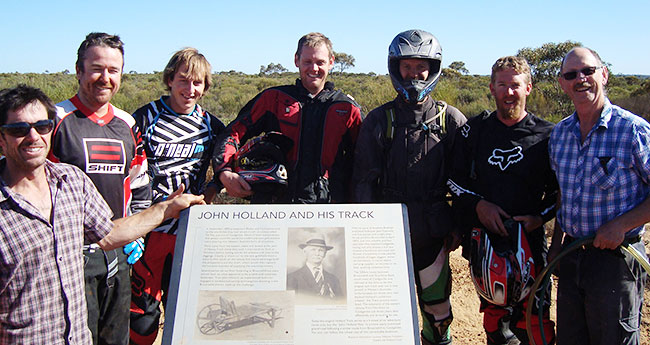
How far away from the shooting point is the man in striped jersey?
4.05 meters

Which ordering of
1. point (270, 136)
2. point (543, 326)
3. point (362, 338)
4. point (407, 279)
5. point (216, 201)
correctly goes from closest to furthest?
point (362, 338), point (407, 279), point (543, 326), point (270, 136), point (216, 201)

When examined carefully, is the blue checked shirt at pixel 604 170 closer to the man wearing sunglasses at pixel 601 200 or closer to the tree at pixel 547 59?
the man wearing sunglasses at pixel 601 200

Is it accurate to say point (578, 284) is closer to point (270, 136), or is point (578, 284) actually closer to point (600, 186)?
point (600, 186)

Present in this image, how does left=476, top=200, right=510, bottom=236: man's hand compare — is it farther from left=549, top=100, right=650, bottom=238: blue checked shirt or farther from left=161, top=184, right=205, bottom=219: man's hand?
left=161, top=184, right=205, bottom=219: man's hand

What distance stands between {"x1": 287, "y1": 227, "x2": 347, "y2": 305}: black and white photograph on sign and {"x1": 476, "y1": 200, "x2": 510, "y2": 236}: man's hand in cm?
148

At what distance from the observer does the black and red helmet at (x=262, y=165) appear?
13.2ft

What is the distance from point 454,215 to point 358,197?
85 centimetres

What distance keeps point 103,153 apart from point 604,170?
3.59 m

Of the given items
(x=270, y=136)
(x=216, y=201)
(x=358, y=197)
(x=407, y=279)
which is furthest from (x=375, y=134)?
(x=216, y=201)

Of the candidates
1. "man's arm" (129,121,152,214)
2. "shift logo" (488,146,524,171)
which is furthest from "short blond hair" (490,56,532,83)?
"man's arm" (129,121,152,214)

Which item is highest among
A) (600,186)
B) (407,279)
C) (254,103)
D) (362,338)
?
(254,103)

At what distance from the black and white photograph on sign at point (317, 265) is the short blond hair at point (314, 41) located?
192cm

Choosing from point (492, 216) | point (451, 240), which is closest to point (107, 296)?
point (451, 240)

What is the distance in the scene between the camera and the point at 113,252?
3.71m
